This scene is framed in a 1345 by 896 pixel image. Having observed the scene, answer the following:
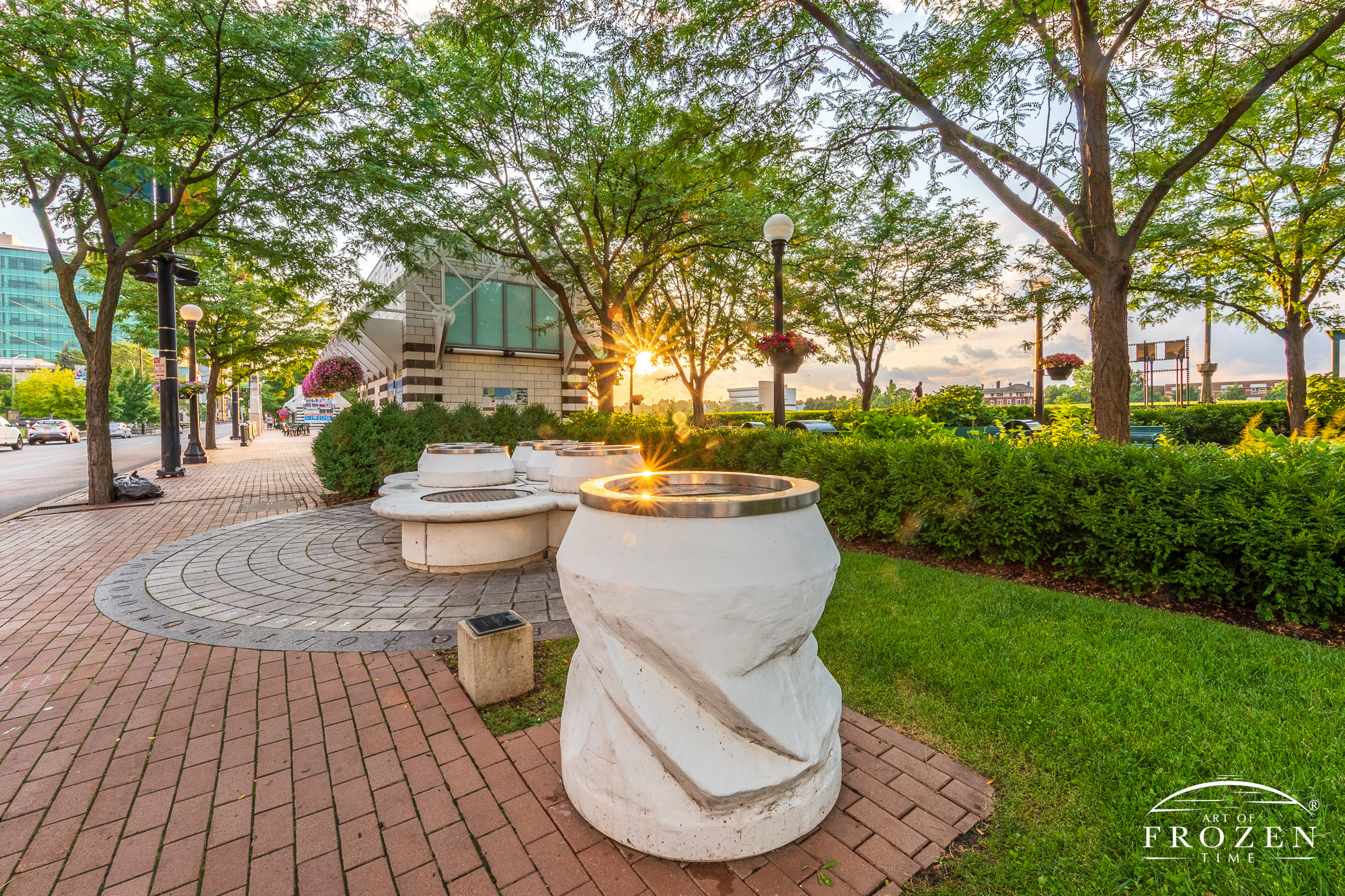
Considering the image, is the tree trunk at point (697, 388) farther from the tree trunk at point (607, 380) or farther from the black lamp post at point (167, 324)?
the black lamp post at point (167, 324)

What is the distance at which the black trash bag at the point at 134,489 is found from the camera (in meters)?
9.92

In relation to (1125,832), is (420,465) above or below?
above

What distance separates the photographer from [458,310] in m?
15.6

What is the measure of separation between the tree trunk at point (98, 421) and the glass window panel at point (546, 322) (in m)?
9.89

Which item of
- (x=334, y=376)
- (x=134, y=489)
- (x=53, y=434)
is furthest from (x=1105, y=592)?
(x=53, y=434)

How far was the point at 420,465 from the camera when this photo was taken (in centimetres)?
670

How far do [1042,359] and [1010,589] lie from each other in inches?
450

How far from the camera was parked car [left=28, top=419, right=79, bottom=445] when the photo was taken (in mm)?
30906

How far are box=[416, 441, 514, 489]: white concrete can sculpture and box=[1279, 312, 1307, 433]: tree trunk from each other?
61.7 feet

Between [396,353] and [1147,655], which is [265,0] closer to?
[396,353]

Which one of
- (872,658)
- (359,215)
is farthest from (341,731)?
(359,215)

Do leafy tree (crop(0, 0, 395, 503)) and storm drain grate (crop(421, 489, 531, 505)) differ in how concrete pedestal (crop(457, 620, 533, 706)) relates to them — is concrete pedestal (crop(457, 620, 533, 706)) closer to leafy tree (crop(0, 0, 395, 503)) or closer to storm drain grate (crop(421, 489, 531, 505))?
storm drain grate (crop(421, 489, 531, 505))

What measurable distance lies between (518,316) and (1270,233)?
19.7 metres

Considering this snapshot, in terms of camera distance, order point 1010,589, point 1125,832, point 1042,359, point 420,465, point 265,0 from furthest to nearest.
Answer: point 1042,359 → point 265,0 → point 420,465 → point 1010,589 → point 1125,832
